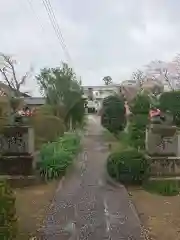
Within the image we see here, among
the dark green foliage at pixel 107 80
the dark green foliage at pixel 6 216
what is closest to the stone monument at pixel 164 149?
the dark green foliage at pixel 6 216

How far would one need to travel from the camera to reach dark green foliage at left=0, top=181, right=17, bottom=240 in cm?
543

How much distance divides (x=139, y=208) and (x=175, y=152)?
365 cm

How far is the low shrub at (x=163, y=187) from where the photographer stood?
9.89 metres

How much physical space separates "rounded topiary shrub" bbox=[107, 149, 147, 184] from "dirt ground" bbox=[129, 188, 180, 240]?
33 centimetres

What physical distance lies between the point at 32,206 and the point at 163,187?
3.39 m

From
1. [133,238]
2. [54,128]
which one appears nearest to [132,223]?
[133,238]

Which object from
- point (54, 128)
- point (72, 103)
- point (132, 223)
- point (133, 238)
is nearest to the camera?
point (133, 238)

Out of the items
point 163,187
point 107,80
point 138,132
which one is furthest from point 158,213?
point 107,80

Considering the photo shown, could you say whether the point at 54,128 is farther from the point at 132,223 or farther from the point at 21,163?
the point at 132,223

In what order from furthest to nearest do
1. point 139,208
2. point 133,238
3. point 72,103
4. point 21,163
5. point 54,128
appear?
point 72,103
point 54,128
point 21,163
point 139,208
point 133,238

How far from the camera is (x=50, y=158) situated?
1202 cm

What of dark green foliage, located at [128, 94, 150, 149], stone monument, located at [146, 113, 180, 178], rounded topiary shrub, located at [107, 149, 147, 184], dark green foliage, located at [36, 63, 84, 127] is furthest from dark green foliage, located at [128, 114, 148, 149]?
dark green foliage, located at [36, 63, 84, 127]

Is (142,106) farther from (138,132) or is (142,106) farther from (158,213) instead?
(158,213)

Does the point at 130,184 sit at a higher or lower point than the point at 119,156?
lower
